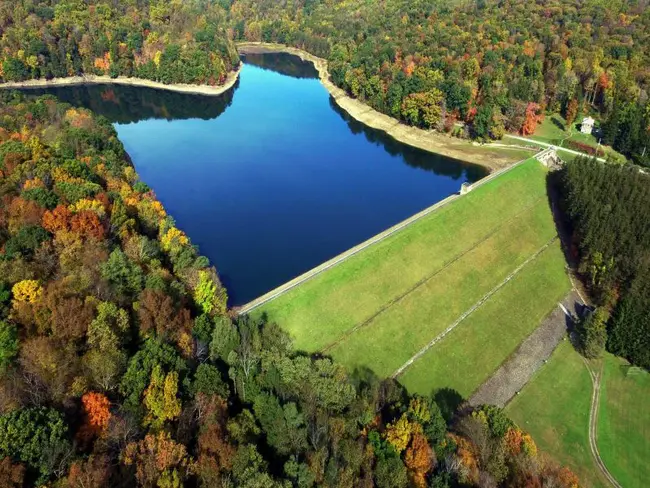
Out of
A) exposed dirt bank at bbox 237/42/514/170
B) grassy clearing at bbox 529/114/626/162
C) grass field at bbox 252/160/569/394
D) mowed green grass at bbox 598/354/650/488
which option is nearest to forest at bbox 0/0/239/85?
exposed dirt bank at bbox 237/42/514/170

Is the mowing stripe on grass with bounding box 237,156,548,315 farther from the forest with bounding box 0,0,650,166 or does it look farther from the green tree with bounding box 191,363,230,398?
the forest with bounding box 0,0,650,166

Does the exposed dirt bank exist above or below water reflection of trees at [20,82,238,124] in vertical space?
above

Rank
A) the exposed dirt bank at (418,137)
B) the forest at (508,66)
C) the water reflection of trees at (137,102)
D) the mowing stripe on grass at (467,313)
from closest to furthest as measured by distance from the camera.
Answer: the mowing stripe on grass at (467,313) → the exposed dirt bank at (418,137) → the forest at (508,66) → the water reflection of trees at (137,102)

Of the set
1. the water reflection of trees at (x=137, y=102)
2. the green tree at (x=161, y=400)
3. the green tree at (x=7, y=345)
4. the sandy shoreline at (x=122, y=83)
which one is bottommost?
the water reflection of trees at (x=137, y=102)

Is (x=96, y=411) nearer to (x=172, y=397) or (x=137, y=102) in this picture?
(x=172, y=397)

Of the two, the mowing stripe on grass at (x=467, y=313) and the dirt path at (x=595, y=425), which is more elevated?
the mowing stripe on grass at (x=467, y=313)

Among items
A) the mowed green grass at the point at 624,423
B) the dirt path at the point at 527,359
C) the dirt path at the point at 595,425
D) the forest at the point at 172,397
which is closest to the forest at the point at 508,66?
the dirt path at the point at 527,359

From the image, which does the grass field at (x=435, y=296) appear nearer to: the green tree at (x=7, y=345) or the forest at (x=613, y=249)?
the forest at (x=613, y=249)
